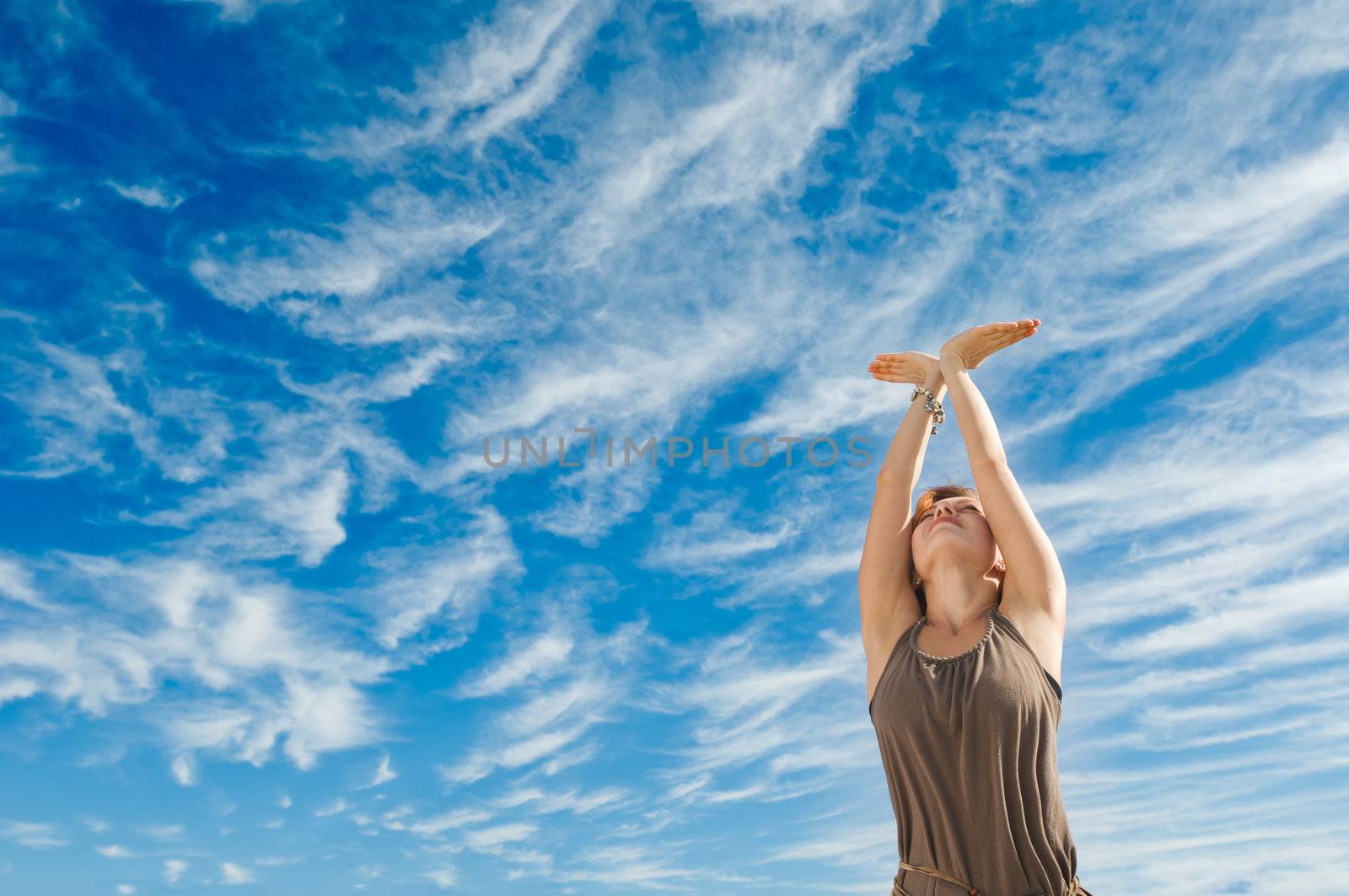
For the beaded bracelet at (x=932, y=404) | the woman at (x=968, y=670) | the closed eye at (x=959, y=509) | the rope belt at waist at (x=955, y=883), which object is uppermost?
the beaded bracelet at (x=932, y=404)

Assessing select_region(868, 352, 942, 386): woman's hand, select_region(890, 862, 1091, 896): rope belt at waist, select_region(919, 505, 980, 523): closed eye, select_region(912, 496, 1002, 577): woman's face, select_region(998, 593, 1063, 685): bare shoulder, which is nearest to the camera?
select_region(890, 862, 1091, 896): rope belt at waist

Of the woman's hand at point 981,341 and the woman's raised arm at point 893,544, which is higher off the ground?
the woman's hand at point 981,341

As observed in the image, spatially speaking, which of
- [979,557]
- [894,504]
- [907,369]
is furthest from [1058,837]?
[907,369]

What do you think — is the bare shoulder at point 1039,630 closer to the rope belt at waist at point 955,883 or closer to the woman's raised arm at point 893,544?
the woman's raised arm at point 893,544

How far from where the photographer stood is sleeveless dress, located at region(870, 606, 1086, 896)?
5629mm

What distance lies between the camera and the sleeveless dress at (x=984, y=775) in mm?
5629

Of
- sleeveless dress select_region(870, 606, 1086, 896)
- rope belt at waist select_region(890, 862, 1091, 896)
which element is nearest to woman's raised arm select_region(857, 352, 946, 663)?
sleeveless dress select_region(870, 606, 1086, 896)

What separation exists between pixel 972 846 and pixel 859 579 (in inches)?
71.6

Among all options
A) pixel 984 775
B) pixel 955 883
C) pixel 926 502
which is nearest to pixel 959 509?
pixel 926 502

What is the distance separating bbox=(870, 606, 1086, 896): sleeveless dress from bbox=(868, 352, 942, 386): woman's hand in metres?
2.28

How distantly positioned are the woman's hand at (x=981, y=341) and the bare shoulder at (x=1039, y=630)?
1971 mm

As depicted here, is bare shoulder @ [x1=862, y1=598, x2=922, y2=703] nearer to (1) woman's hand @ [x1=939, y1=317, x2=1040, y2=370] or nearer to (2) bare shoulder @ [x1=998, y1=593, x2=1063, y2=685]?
(2) bare shoulder @ [x1=998, y1=593, x2=1063, y2=685]

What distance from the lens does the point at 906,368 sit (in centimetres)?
794

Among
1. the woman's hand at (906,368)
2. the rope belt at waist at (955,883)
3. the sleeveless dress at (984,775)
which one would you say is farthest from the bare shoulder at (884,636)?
the woman's hand at (906,368)
